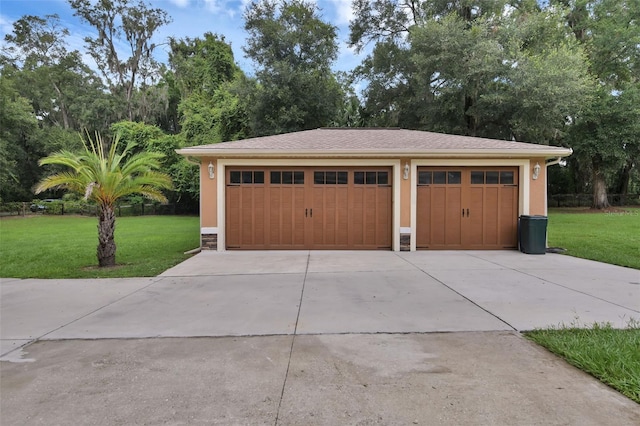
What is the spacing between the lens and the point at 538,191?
10.3 meters

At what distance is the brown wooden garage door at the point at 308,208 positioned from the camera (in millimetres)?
10500

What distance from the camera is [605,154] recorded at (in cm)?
2242

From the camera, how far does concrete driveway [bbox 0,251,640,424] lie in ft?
8.47

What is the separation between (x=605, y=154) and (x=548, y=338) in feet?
80.2

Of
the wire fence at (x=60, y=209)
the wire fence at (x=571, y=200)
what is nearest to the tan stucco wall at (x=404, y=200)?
the wire fence at (x=60, y=209)

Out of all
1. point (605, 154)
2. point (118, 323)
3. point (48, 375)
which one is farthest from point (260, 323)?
point (605, 154)

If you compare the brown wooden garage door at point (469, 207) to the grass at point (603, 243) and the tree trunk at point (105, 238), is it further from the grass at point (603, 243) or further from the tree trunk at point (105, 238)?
the tree trunk at point (105, 238)

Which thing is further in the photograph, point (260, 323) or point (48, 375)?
point (260, 323)

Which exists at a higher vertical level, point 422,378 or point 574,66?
point 574,66

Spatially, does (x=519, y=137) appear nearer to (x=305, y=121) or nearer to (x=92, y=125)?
(x=305, y=121)

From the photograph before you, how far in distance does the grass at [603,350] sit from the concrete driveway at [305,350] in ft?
0.41

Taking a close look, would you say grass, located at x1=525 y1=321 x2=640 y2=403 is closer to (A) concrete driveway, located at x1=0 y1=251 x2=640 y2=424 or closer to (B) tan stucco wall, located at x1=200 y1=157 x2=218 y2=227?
(A) concrete driveway, located at x1=0 y1=251 x2=640 y2=424

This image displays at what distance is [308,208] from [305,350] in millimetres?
7100

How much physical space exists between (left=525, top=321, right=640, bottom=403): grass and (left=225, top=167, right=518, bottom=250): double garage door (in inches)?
254
